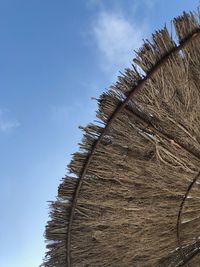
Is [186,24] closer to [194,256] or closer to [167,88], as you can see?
[167,88]

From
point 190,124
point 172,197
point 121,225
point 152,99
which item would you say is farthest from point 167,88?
point 121,225

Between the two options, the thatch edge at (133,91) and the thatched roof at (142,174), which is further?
the thatched roof at (142,174)

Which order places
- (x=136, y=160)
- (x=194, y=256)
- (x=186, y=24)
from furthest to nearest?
(x=194, y=256)
(x=136, y=160)
(x=186, y=24)

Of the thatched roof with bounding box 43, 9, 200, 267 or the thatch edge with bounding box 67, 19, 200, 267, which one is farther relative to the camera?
the thatched roof with bounding box 43, 9, 200, 267

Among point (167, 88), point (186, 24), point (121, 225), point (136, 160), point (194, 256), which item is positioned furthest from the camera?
point (194, 256)

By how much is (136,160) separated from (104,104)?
0.54m

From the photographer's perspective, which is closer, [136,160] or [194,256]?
[136,160]

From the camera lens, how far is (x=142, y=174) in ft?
11.9

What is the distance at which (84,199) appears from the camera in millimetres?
3705

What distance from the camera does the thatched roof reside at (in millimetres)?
3217

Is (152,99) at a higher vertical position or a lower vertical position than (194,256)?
higher

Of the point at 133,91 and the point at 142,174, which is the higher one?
the point at 133,91

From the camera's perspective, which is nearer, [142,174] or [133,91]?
[133,91]

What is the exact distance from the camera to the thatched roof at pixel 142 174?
10.6ft
